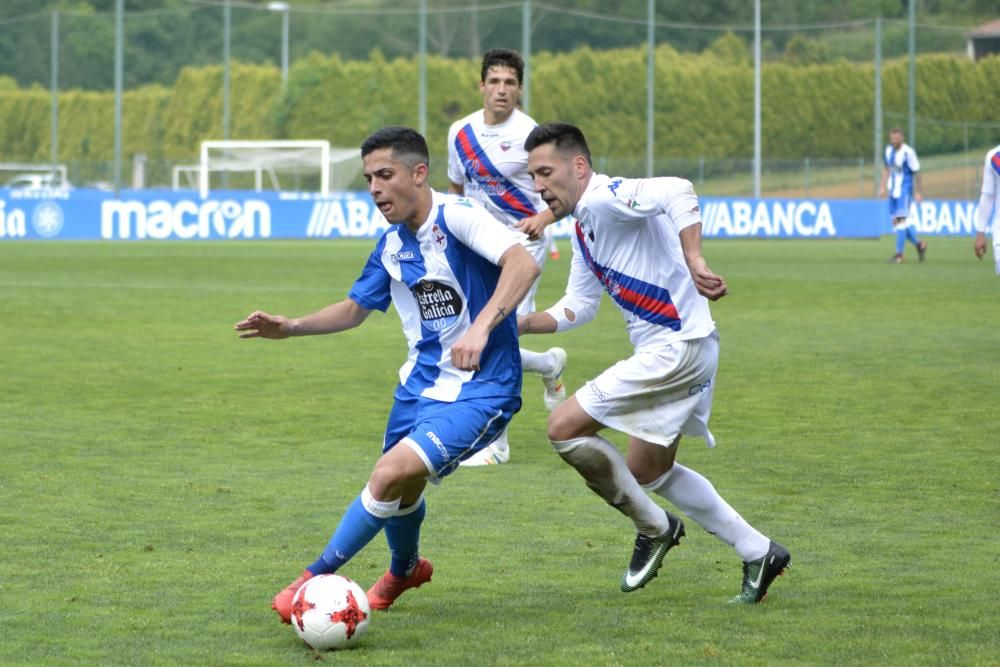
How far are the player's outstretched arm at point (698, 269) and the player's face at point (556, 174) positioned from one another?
45cm

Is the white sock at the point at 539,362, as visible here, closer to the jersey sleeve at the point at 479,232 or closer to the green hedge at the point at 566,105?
the jersey sleeve at the point at 479,232

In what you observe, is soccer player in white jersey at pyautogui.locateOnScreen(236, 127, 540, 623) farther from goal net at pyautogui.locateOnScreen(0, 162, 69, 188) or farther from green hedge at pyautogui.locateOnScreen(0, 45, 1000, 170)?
green hedge at pyautogui.locateOnScreen(0, 45, 1000, 170)

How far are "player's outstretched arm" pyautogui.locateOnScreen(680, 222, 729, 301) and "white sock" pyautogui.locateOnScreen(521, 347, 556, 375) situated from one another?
3.73 metres

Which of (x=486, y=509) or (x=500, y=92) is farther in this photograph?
(x=500, y=92)

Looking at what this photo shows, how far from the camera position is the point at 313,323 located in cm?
614

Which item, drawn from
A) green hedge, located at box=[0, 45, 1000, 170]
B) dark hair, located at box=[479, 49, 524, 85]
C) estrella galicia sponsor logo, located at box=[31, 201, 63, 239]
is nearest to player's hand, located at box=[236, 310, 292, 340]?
dark hair, located at box=[479, 49, 524, 85]

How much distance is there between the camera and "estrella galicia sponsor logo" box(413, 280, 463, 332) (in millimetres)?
5809

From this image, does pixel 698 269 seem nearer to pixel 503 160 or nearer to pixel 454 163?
pixel 503 160

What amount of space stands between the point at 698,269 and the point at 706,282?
8 cm

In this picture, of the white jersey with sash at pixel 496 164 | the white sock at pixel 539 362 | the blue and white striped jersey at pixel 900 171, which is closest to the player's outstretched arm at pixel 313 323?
the white sock at pixel 539 362

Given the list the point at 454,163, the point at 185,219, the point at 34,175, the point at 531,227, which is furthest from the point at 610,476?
the point at 34,175

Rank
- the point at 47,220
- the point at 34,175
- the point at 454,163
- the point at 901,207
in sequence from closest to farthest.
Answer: the point at 454,163 → the point at 901,207 → the point at 47,220 → the point at 34,175

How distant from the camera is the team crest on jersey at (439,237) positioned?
578 cm

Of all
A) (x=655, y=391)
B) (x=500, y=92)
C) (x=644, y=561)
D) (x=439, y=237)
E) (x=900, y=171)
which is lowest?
(x=644, y=561)
